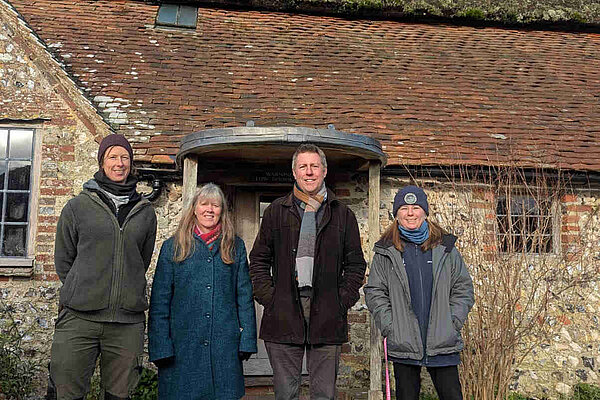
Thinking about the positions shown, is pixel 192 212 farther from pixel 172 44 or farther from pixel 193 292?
pixel 172 44

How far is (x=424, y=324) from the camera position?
3.44 m

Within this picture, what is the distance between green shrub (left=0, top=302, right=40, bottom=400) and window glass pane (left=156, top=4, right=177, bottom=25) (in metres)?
4.97

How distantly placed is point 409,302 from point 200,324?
1.34m

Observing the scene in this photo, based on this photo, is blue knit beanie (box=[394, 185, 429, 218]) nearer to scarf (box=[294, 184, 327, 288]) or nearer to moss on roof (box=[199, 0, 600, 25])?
scarf (box=[294, 184, 327, 288])

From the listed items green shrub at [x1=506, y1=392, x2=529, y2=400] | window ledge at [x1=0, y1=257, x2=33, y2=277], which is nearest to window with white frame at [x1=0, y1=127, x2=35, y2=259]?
window ledge at [x1=0, y1=257, x2=33, y2=277]

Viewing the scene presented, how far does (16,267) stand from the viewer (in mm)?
6012

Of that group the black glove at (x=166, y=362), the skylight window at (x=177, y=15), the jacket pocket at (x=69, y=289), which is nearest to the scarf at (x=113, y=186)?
the jacket pocket at (x=69, y=289)

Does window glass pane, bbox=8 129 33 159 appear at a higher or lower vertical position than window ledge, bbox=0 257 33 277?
higher

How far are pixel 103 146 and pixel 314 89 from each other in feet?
14.2

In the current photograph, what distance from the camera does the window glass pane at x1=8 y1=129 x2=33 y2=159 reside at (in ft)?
21.1

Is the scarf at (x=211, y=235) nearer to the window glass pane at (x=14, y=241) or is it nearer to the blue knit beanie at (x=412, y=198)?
the blue knit beanie at (x=412, y=198)

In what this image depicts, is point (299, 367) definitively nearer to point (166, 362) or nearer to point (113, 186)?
point (166, 362)

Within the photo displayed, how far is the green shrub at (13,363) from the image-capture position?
5270 mm

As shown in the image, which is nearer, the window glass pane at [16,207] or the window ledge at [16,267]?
the window ledge at [16,267]
